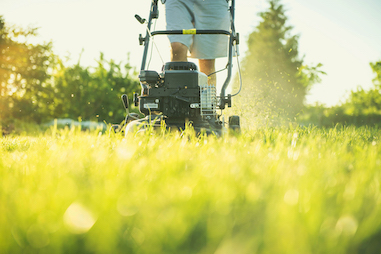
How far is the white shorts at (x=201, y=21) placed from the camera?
339 cm

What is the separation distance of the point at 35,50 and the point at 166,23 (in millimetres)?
10658

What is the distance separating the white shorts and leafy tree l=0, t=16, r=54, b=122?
9.75 meters

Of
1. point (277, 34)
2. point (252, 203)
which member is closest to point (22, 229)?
point (252, 203)

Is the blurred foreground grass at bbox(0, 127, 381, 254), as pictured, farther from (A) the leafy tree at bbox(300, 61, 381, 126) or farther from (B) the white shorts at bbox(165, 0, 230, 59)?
(A) the leafy tree at bbox(300, 61, 381, 126)

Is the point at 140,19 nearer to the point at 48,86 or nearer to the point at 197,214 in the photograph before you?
the point at 197,214

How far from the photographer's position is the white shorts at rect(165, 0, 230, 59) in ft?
11.1

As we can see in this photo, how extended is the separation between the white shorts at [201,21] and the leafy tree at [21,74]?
9.75 m

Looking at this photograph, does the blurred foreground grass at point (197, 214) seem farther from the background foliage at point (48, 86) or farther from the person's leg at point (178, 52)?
the background foliage at point (48, 86)

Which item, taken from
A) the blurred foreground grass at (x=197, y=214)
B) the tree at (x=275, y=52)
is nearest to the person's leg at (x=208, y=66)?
the blurred foreground grass at (x=197, y=214)


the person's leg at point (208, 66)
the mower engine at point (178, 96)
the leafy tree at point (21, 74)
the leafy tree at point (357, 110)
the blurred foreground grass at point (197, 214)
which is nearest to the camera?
the blurred foreground grass at point (197, 214)

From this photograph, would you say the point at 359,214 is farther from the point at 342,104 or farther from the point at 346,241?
the point at 342,104

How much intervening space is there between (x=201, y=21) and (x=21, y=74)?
10.5m

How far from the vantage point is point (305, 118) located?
1842 cm

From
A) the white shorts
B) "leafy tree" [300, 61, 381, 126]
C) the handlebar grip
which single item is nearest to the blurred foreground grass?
the white shorts
